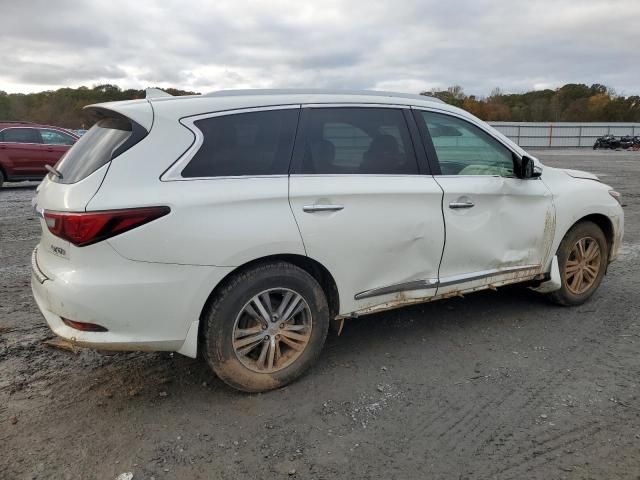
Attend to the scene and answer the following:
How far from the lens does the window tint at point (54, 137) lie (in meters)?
14.0

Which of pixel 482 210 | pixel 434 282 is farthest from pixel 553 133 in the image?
pixel 434 282

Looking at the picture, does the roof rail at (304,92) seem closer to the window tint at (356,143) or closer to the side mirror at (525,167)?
the window tint at (356,143)

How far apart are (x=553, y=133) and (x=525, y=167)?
57246 mm

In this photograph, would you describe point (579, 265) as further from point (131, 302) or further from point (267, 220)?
point (131, 302)

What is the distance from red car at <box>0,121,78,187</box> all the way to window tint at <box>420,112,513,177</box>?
465 inches

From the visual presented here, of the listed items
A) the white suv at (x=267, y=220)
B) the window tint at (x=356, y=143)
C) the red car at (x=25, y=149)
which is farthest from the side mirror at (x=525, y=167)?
the red car at (x=25, y=149)

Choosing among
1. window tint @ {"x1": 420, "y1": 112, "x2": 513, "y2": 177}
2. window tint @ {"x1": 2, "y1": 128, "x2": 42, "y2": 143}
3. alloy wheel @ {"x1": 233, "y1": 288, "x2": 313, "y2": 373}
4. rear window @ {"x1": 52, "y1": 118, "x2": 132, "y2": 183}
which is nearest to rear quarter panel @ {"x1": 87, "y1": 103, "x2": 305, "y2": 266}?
rear window @ {"x1": 52, "y1": 118, "x2": 132, "y2": 183}

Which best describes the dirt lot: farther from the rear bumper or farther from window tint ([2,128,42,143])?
window tint ([2,128,42,143])

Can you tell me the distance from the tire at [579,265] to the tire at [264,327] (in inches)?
96.0

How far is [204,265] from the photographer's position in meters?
2.89

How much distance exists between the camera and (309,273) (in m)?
3.35

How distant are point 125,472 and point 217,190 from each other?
4.93 ft

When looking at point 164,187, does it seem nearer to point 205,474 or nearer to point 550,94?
point 205,474

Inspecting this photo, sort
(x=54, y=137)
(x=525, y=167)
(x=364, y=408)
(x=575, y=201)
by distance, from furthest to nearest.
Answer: (x=54, y=137) → (x=575, y=201) → (x=525, y=167) → (x=364, y=408)
